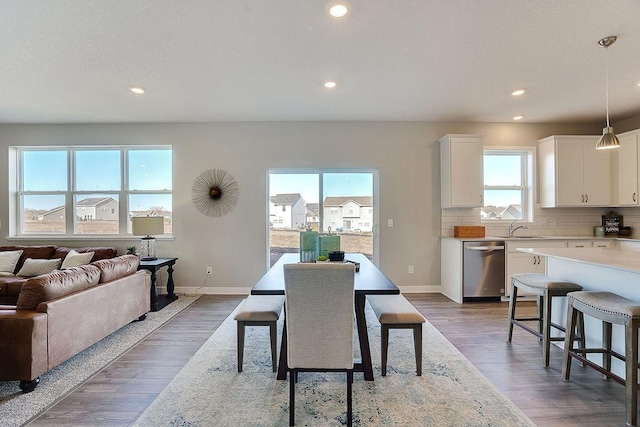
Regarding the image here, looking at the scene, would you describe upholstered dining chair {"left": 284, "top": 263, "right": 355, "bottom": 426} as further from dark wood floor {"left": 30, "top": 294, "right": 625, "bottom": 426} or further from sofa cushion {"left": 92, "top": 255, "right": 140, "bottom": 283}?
sofa cushion {"left": 92, "top": 255, "right": 140, "bottom": 283}

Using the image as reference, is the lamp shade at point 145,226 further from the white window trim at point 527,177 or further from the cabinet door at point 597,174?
the cabinet door at point 597,174

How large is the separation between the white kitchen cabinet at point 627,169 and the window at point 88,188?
6.65m

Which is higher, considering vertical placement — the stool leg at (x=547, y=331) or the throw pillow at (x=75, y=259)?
the throw pillow at (x=75, y=259)

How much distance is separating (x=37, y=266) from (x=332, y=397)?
4396 millimetres

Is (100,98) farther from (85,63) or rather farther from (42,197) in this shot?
(42,197)

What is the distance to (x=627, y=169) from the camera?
431cm

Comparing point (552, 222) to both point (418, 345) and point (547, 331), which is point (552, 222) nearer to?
point (547, 331)

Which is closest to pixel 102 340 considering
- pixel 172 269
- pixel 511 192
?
pixel 172 269

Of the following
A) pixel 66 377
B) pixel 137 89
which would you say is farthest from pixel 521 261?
pixel 137 89

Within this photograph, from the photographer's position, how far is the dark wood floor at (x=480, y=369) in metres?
1.86

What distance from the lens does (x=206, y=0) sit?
2039 mm

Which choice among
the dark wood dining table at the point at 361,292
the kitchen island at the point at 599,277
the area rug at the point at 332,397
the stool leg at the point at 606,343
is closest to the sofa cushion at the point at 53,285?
the area rug at the point at 332,397

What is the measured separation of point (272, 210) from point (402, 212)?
2023mm

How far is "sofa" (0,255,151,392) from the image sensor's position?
81.4 inches
